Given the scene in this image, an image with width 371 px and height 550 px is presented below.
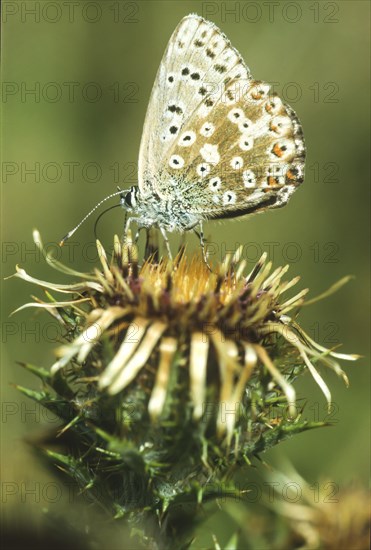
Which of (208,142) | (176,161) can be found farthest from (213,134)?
(176,161)

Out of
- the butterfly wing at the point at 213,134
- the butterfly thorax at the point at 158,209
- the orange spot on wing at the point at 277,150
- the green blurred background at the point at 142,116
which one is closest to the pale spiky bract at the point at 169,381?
the butterfly thorax at the point at 158,209

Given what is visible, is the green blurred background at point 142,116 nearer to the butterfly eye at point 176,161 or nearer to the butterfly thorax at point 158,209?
the butterfly thorax at point 158,209

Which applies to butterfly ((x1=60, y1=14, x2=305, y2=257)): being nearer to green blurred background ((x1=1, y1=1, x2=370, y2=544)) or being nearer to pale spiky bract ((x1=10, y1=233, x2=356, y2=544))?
pale spiky bract ((x1=10, y1=233, x2=356, y2=544))

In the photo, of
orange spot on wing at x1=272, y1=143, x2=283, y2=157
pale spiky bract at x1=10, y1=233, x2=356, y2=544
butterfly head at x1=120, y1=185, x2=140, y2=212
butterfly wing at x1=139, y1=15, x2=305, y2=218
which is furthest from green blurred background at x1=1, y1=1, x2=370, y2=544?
pale spiky bract at x1=10, y1=233, x2=356, y2=544

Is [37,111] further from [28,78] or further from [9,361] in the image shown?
[9,361]

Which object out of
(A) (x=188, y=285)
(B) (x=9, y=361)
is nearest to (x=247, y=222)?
(B) (x=9, y=361)
